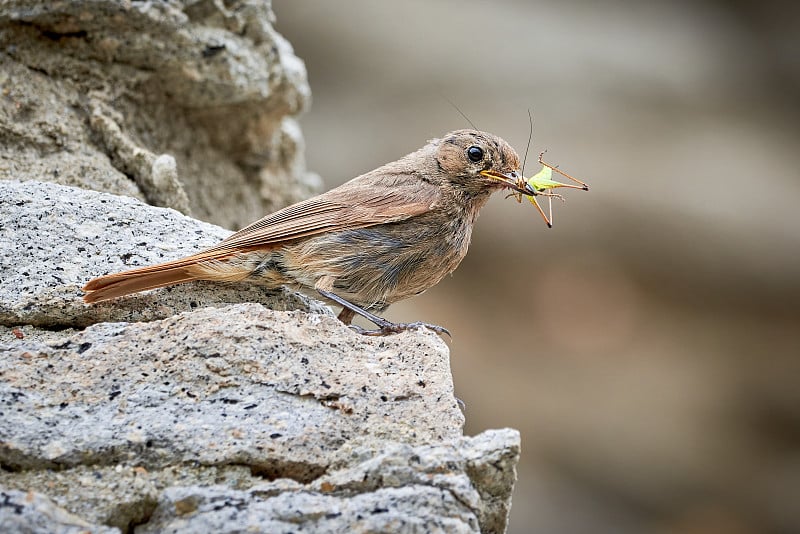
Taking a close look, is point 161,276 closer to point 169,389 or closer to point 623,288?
point 169,389

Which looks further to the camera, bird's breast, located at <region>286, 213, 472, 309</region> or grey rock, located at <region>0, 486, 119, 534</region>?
bird's breast, located at <region>286, 213, 472, 309</region>

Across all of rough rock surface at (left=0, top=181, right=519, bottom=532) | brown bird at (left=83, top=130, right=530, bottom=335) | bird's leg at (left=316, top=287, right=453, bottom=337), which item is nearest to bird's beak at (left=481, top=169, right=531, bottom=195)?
brown bird at (left=83, top=130, right=530, bottom=335)

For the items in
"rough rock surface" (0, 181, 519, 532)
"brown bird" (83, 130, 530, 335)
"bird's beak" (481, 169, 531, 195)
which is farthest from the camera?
"bird's beak" (481, 169, 531, 195)

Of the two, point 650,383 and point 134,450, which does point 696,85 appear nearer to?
point 650,383

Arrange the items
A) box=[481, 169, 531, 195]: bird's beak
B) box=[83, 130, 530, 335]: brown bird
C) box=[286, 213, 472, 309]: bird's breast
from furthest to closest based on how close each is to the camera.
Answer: box=[481, 169, 531, 195]: bird's beak < box=[286, 213, 472, 309]: bird's breast < box=[83, 130, 530, 335]: brown bird

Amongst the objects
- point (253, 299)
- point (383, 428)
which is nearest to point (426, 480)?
point (383, 428)

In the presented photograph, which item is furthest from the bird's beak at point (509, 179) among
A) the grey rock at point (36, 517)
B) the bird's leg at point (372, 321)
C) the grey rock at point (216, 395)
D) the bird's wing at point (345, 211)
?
the grey rock at point (36, 517)

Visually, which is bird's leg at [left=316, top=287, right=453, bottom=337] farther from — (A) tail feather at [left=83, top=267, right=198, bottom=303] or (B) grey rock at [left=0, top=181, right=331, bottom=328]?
(A) tail feather at [left=83, top=267, right=198, bottom=303]
